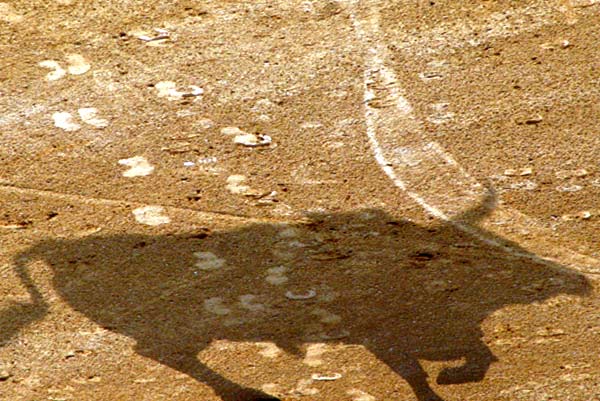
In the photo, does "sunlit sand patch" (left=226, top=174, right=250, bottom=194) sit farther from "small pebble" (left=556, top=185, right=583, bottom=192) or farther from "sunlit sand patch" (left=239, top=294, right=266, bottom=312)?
"small pebble" (left=556, top=185, right=583, bottom=192)

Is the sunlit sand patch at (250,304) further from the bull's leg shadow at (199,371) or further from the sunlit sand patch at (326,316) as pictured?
the bull's leg shadow at (199,371)

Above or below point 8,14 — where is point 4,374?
below

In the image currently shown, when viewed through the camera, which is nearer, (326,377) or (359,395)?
(359,395)

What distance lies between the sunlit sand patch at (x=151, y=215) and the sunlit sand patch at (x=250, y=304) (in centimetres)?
89

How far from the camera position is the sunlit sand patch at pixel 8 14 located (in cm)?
814

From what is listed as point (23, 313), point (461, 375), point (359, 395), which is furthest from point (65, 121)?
point (461, 375)

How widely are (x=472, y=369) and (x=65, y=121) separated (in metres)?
3.50

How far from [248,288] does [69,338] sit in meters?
1.06

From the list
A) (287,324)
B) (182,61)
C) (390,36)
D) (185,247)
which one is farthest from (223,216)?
(390,36)

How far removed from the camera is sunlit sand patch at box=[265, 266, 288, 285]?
618 centimetres

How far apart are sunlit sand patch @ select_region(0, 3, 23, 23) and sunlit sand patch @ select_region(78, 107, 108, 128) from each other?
1.13 m

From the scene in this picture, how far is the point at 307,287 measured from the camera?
20.1 ft

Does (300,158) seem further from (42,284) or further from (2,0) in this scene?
(2,0)

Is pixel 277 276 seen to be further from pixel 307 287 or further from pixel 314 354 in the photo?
pixel 314 354
